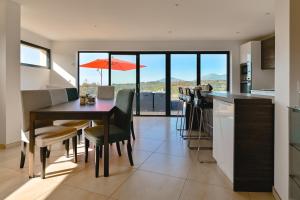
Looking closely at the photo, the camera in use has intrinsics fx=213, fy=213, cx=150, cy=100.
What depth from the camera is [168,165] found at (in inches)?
113

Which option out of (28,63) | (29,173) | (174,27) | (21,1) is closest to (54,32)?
(28,63)

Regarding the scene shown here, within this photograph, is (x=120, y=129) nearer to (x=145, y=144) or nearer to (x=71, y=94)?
(x=145, y=144)

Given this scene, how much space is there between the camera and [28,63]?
19.8ft

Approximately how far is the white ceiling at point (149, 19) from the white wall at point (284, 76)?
91.2 inches

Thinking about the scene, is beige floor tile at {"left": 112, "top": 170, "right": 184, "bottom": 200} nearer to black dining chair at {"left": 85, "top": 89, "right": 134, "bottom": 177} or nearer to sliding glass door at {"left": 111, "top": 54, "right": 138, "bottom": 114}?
black dining chair at {"left": 85, "top": 89, "right": 134, "bottom": 177}

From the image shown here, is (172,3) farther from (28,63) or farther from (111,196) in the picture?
(28,63)

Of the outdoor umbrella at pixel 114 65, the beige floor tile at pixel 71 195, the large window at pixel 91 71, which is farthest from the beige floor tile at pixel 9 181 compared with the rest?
the outdoor umbrella at pixel 114 65

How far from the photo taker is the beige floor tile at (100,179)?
2221mm

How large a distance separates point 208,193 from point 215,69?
19.1 ft

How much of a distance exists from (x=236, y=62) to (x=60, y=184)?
256 inches

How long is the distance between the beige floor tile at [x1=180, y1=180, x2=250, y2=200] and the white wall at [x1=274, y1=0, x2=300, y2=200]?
384 mm

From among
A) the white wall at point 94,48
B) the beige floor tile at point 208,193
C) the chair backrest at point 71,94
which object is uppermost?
the white wall at point 94,48

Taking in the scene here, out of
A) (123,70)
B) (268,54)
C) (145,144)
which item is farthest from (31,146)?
(268,54)

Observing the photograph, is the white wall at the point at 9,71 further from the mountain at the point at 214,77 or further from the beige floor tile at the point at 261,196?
the mountain at the point at 214,77
